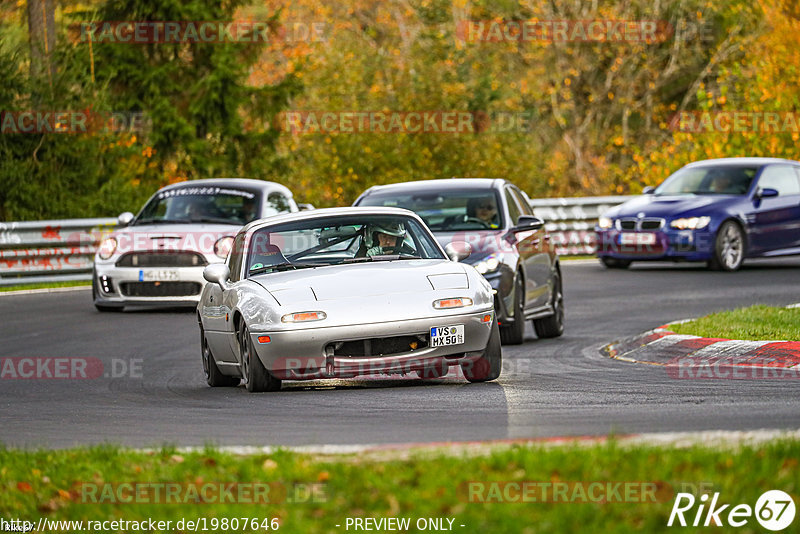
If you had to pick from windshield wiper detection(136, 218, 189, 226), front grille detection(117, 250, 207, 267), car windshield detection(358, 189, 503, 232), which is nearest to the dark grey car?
car windshield detection(358, 189, 503, 232)

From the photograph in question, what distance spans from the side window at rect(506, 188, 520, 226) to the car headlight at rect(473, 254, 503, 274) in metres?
0.98

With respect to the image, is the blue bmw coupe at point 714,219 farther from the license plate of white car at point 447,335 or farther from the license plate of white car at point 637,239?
the license plate of white car at point 447,335

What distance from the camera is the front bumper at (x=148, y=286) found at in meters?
18.9

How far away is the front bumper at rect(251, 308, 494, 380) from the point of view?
33.9ft

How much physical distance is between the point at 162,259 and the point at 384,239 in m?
7.79

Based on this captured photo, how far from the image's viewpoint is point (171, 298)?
62.4ft

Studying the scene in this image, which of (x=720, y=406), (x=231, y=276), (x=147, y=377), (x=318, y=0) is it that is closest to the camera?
(x=720, y=406)

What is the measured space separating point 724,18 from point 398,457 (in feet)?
144

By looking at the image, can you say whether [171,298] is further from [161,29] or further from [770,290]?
[161,29]

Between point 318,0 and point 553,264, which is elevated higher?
point 318,0

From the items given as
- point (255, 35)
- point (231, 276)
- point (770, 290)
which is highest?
point (255, 35)

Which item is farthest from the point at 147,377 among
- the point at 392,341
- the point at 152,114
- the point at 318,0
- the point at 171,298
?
the point at 318,0
